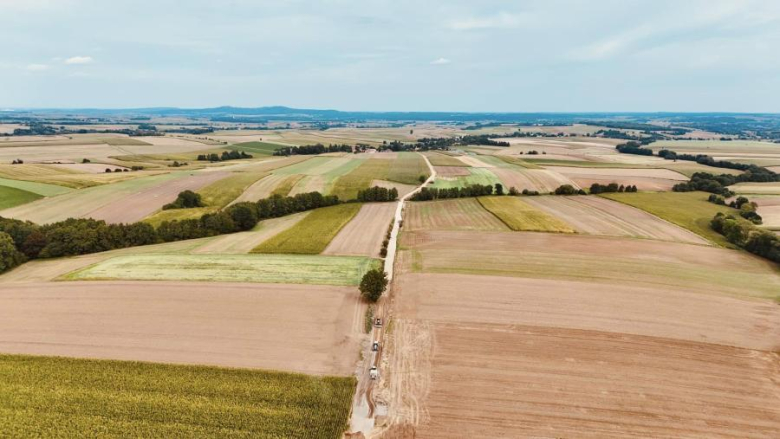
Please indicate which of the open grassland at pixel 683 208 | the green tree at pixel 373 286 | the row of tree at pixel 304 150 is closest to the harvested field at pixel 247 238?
the green tree at pixel 373 286

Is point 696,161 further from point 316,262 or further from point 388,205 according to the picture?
point 316,262

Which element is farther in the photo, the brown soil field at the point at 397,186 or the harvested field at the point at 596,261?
the brown soil field at the point at 397,186

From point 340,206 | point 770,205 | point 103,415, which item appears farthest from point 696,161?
point 103,415

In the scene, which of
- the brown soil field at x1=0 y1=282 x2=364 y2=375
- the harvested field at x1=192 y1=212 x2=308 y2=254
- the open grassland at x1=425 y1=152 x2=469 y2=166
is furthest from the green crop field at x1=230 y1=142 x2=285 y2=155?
the brown soil field at x1=0 y1=282 x2=364 y2=375

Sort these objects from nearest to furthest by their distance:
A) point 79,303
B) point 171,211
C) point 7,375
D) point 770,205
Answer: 1. point 7,375
2. point 79,303
3. point 171,211
4. point 770,205

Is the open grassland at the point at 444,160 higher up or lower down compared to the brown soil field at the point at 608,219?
higher up

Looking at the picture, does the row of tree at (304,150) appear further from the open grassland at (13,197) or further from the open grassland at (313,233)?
the open grassland at (313,233)
